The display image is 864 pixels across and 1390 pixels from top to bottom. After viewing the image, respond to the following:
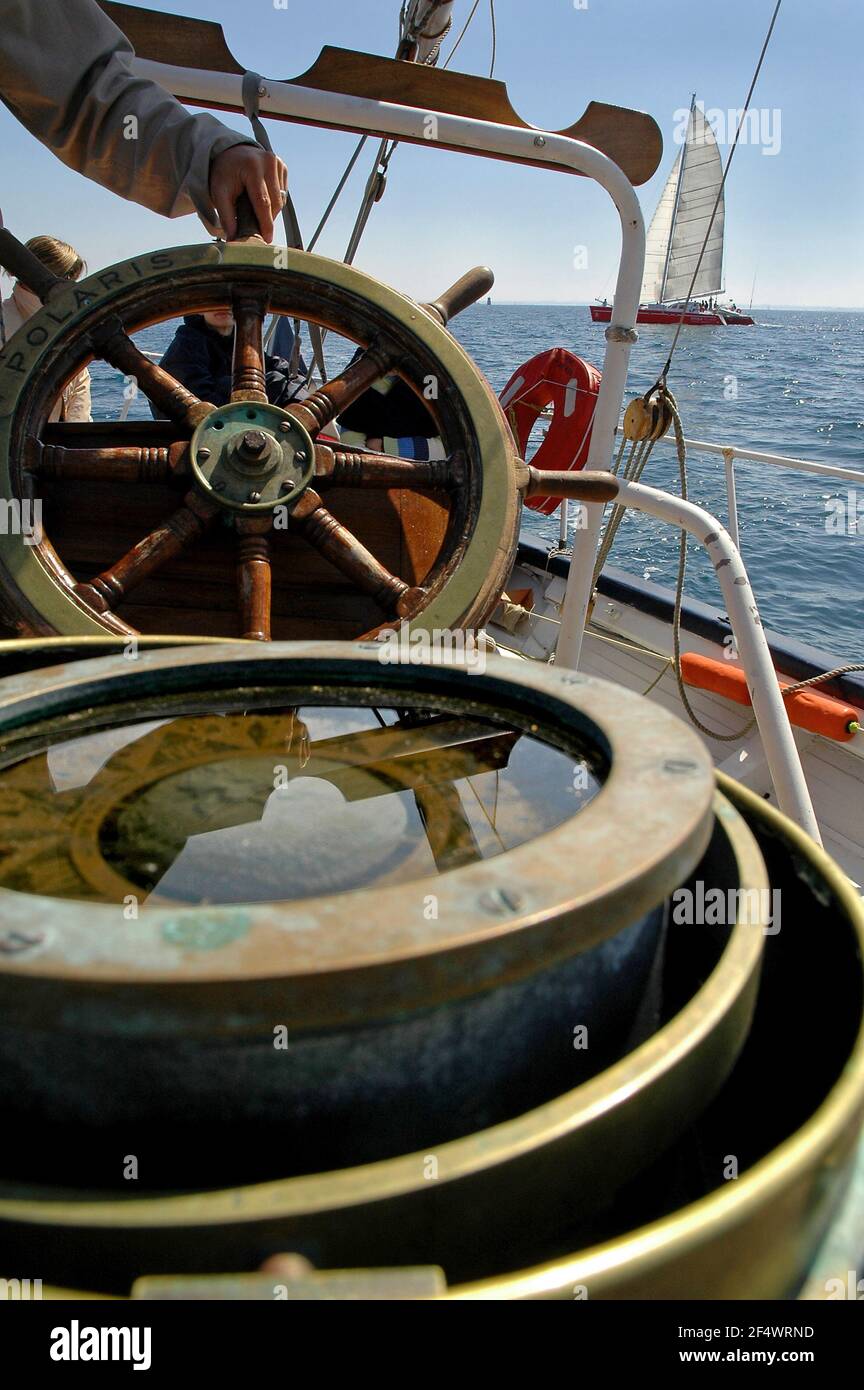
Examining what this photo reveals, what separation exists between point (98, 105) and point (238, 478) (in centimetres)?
66

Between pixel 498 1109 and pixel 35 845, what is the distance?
0.41 metres

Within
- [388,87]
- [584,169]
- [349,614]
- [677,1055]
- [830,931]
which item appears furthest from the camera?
[584,169]

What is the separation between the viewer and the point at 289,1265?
1.68 ft

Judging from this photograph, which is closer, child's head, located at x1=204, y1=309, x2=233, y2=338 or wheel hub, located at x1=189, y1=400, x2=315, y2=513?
wheel hub, located at x1=189, y1=400, x2=315, y2=513

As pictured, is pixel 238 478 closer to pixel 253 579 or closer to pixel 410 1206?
Result: pixel 253 579

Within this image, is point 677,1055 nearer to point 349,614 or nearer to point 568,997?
point 568,997

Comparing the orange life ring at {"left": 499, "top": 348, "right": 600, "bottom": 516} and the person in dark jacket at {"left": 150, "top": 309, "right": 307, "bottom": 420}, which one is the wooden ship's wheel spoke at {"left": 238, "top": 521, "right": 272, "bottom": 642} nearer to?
the person in dark jacket at {"left": 150, "top": 309, "right": 307, "bottom": 420}

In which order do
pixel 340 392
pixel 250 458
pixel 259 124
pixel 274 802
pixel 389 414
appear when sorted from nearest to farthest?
pixel 274 802, pixel 250 458, pixel 340 392, pixel 259 124, pixel 389 414

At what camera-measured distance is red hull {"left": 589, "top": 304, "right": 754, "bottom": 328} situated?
160ft

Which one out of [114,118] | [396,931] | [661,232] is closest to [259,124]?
[114,118]

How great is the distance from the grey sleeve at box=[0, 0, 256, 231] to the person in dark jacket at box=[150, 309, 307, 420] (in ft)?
4.86

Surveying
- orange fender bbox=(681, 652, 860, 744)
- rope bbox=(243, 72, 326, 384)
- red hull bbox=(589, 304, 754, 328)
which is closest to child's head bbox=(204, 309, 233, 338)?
rope bbox=(243, 72, 326, 384)

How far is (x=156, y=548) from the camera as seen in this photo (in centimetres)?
173
